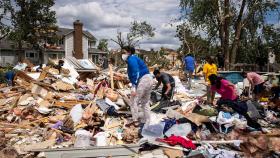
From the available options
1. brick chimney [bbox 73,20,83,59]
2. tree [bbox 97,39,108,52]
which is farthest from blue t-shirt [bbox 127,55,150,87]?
tree [bbox 97,39,108,52]

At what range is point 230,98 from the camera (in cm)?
865

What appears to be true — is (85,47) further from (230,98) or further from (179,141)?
(179,141)

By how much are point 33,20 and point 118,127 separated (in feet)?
102

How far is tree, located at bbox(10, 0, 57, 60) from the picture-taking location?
1446 inches

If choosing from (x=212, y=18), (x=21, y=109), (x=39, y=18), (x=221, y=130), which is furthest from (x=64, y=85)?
(x=39, y=18)

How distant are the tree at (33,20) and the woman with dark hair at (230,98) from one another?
30.6 m

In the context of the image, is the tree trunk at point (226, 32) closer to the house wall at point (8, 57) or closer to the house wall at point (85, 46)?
the house wall at point (8, 57)

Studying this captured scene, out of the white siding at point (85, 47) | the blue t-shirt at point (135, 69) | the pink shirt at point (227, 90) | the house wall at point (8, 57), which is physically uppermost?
the white siding at point (85, 47)

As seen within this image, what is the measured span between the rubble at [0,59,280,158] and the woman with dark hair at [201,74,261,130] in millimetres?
217

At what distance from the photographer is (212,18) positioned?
24.9 metres

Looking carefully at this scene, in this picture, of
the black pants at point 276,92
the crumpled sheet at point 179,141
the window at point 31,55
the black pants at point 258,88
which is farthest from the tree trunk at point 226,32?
the window at point 31,55

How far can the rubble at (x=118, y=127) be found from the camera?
7.20 meters

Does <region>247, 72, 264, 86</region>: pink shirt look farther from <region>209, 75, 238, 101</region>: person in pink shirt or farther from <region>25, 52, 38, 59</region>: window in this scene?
<region>25, 52, 38, 59</region>: window

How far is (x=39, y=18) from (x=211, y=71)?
29.0 m
